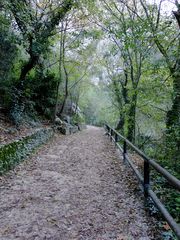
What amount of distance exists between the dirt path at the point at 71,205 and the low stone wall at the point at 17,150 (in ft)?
0.90

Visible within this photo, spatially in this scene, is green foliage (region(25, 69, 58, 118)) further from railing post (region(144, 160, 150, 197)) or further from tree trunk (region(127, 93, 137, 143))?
railing post (region(144, 160, 150, 197))

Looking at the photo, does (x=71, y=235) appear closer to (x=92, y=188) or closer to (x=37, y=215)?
(x=37, y=215)

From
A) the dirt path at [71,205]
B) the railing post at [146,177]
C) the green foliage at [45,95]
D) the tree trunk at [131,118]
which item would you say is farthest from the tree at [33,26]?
the railing post at [146,177]

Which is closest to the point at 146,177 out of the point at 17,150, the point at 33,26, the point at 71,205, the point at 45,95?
the point at 71,205

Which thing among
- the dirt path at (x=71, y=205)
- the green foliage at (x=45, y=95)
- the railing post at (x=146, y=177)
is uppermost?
the green foliage at (x=45, y=95)

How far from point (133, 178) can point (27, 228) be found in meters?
3.24

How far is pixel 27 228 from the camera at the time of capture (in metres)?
3.18

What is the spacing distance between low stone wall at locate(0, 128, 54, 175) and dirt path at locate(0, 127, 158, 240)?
0.90 feet

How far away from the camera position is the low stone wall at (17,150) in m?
5.50

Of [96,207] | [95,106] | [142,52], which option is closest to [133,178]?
[96,207]

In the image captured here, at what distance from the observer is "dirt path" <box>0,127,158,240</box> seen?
3145 mm

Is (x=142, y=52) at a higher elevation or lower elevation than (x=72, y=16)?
lower

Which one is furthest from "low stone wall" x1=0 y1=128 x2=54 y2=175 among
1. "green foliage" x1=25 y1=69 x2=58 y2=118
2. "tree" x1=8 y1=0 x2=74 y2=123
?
"green foliage" x1=25 y1=69 x2=58 y2=118

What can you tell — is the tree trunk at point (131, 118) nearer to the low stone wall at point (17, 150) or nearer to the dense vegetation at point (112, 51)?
the dense vegetation at point (112, 51)
